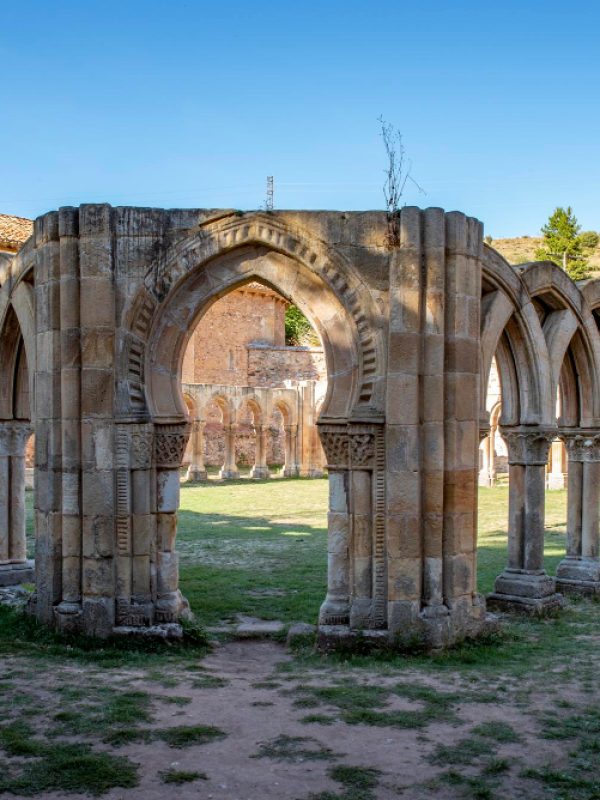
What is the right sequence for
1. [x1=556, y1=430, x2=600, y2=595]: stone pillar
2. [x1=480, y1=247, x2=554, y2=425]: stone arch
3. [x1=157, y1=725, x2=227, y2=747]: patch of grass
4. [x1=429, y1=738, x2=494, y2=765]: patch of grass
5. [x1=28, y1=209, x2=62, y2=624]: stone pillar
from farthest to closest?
[x1=556, y1=430, x2=600, y2=595]: stone pillar → [x1=480, y1=247, x2=554, y2=425]: stone arch → [x1=28, y1=209, x2=62, y2=624]: stone pillar → [x1=157, y1=725, x2=227, y2=747]: patch of grass → [x1=429, y1=738, x2=494, y2=765]: patch of grass

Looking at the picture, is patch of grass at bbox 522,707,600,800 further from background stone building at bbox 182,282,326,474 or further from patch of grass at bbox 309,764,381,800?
background stone building at bbox 182,282,326,474

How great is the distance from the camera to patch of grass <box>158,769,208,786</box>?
196 inches

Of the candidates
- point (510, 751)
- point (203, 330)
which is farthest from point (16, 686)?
point (203, 330)

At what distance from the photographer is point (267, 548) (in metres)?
15.4

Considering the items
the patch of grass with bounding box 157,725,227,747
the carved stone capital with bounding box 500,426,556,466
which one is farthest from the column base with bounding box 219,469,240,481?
the patch of grass with bounding box 157,725,227,747

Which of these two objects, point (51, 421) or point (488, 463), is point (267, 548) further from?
point (488, 463)

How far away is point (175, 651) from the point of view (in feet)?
26.8

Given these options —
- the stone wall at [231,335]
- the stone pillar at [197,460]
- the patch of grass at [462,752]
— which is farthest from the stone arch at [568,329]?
the stone wall at [231,335]

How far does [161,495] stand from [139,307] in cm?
186

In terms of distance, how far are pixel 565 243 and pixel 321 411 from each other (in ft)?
163

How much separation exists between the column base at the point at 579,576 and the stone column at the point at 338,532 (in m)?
4.61

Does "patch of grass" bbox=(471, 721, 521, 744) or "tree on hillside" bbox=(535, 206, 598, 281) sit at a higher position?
"tree on hillside" bbox=(535, 206, 598, 281)

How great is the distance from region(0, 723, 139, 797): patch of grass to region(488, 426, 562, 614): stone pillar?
20.9 ft

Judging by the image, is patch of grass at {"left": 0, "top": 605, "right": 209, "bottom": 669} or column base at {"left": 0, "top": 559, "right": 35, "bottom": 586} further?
column base at {"left": 0, "top": 559, "right": 35, "bottom": 586}
